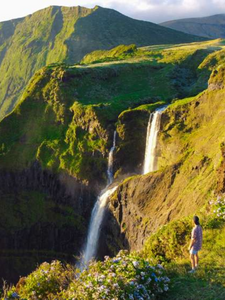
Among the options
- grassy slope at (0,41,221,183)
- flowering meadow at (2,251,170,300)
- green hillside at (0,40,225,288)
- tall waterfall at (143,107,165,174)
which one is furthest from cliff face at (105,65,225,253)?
flowering meadow at (2,251,170,300)

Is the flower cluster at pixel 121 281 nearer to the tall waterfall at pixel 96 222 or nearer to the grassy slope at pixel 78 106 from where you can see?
the tall waterfall at pixel 96 222

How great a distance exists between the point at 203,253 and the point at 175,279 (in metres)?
2.43

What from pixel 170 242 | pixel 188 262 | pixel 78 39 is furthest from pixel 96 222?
pixel 78 39

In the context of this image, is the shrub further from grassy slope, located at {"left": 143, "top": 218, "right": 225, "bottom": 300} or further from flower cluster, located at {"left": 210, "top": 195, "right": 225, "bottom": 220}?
flower cluster, located at {"left": 210, "top": 195, "right": 225, "bottom": 220}

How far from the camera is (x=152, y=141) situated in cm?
4647

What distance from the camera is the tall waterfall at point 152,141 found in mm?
45562

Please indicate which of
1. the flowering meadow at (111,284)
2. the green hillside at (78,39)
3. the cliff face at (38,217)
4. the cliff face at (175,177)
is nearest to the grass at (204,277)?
the flowering meadow at (111,284)

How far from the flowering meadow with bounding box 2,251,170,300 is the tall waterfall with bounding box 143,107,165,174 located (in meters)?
33.1

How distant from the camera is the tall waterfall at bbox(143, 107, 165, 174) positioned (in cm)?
4556

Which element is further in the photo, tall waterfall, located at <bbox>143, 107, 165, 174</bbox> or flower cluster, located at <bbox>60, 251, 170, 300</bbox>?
tall waterfall, located at <bbox>143, 107, 165, 174</bbox>

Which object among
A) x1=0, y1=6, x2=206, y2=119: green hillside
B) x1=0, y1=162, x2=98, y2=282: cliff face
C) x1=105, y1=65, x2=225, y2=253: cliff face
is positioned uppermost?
x1=0, y1=6, x2=206, y2=119: green hillside

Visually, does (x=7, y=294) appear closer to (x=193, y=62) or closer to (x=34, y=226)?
(x=34, y=226)

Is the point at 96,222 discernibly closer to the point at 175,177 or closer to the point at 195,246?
the point at 175,177

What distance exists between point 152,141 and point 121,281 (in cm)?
3660
